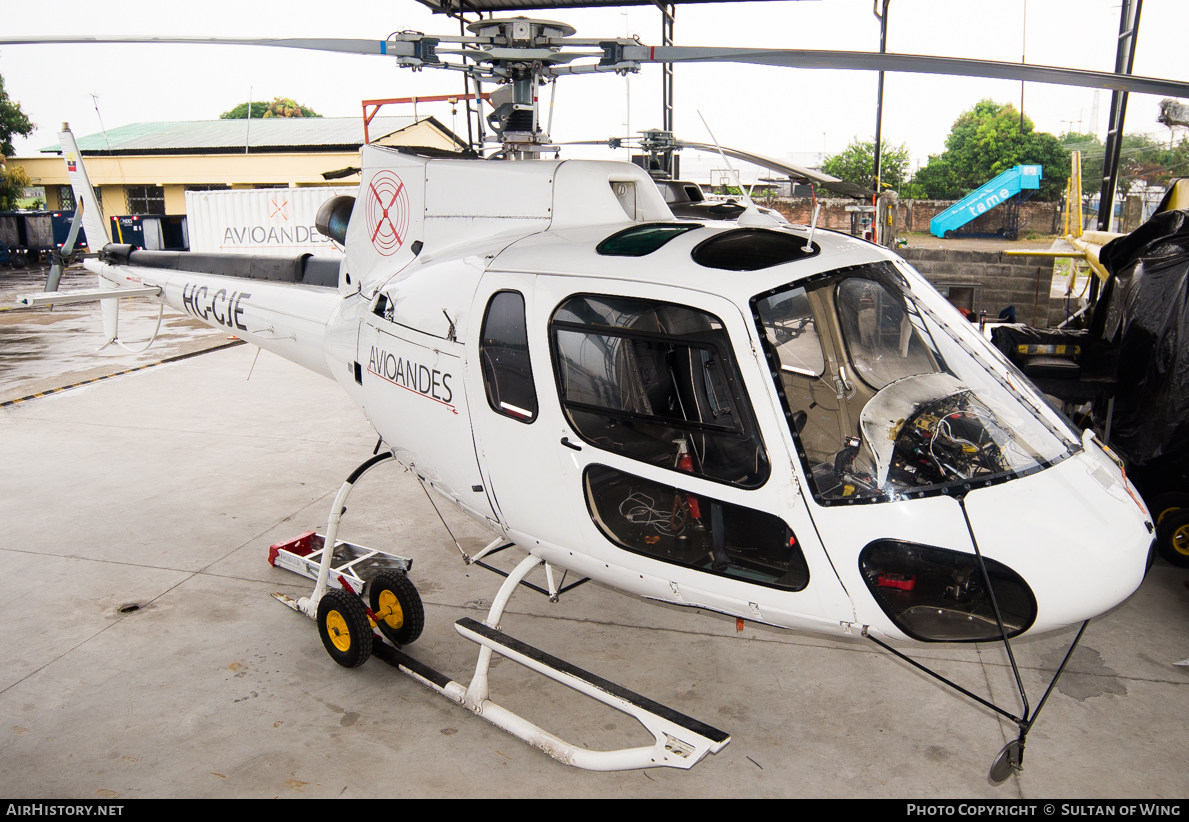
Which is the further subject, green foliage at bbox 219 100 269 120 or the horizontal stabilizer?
green foliage at bbox 219 100 269 120

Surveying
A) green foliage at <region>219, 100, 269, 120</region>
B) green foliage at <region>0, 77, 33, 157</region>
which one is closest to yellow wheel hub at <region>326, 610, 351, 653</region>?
green foliage at <region>0, 77, 33, 157</region>

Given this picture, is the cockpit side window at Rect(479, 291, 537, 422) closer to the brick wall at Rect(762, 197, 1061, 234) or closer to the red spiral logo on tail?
the red spiral logo on tail

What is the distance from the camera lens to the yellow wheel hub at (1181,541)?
17.3 feet

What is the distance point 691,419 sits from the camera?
10.1 ft

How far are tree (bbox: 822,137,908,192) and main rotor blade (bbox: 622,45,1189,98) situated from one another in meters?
25.9

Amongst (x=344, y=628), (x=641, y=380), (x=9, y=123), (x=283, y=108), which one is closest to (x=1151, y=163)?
(x=641, y=380)

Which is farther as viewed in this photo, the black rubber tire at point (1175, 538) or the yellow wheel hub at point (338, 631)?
the black rubber tire at point (1175, 538)

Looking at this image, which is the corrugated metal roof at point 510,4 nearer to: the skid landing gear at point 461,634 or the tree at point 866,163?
the skid landing gear at point 461,634

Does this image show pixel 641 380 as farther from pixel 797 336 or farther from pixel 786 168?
pixel 786 168

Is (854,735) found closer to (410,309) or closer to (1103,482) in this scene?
(1103,482)

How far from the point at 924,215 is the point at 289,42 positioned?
22780mm

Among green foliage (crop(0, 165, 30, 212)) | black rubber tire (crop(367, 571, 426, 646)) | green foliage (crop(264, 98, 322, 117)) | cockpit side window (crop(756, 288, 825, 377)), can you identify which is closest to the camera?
cockpit side window (crop(756, 288, 825, 377))

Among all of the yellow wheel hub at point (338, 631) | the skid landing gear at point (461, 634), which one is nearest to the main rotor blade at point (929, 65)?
the skid landing gear at point (461, 634)

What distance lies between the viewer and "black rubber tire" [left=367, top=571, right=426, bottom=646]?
412 centimetres
